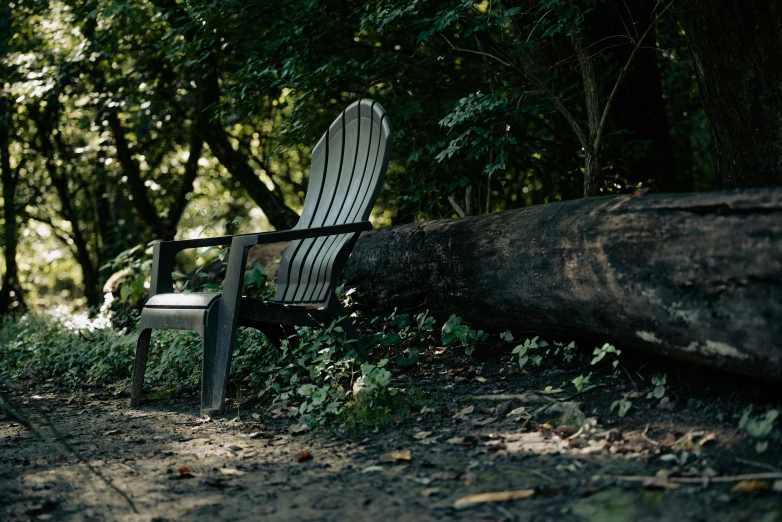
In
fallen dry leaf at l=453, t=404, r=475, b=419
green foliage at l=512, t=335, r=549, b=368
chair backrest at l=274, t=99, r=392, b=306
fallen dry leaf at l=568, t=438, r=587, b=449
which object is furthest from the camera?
chair backrest at l=274, t=99, r=392, b=306

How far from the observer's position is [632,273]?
240cm

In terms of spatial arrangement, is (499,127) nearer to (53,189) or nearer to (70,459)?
(70,459)

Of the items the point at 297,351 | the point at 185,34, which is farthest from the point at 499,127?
the point at 185,34

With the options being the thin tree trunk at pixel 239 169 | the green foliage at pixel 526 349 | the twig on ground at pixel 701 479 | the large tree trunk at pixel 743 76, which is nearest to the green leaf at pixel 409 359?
the green foliage at pixel 526 349

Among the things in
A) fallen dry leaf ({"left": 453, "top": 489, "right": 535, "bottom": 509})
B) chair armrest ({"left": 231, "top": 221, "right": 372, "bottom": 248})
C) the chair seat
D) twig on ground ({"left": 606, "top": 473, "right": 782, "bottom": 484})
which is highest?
chair armrest ({"left": 231, "top": 221, "right": 372, "bottom": 248})

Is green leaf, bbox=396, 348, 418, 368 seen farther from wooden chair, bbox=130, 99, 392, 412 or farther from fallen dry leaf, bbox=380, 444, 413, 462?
fallen dry leaf, bbox=380, 444, 413, 462

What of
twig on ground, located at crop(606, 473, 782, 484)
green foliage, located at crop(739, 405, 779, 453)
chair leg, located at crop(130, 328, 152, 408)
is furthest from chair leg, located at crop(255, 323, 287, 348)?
green foliage, located at crop(739, 405, 779, 453)

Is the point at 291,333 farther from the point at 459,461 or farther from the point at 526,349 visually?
the point at 459,461

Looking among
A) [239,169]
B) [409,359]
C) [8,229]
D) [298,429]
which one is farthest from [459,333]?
[8,229]

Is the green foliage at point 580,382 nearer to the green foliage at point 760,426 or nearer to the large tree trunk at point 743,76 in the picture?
the green foliage at point 760,426

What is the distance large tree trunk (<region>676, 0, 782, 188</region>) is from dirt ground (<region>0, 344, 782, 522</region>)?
1172 millimetres

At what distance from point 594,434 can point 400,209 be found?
135 inches

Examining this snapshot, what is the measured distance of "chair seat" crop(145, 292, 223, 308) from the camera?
3.20m

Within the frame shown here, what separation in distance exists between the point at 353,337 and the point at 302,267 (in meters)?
0.61
